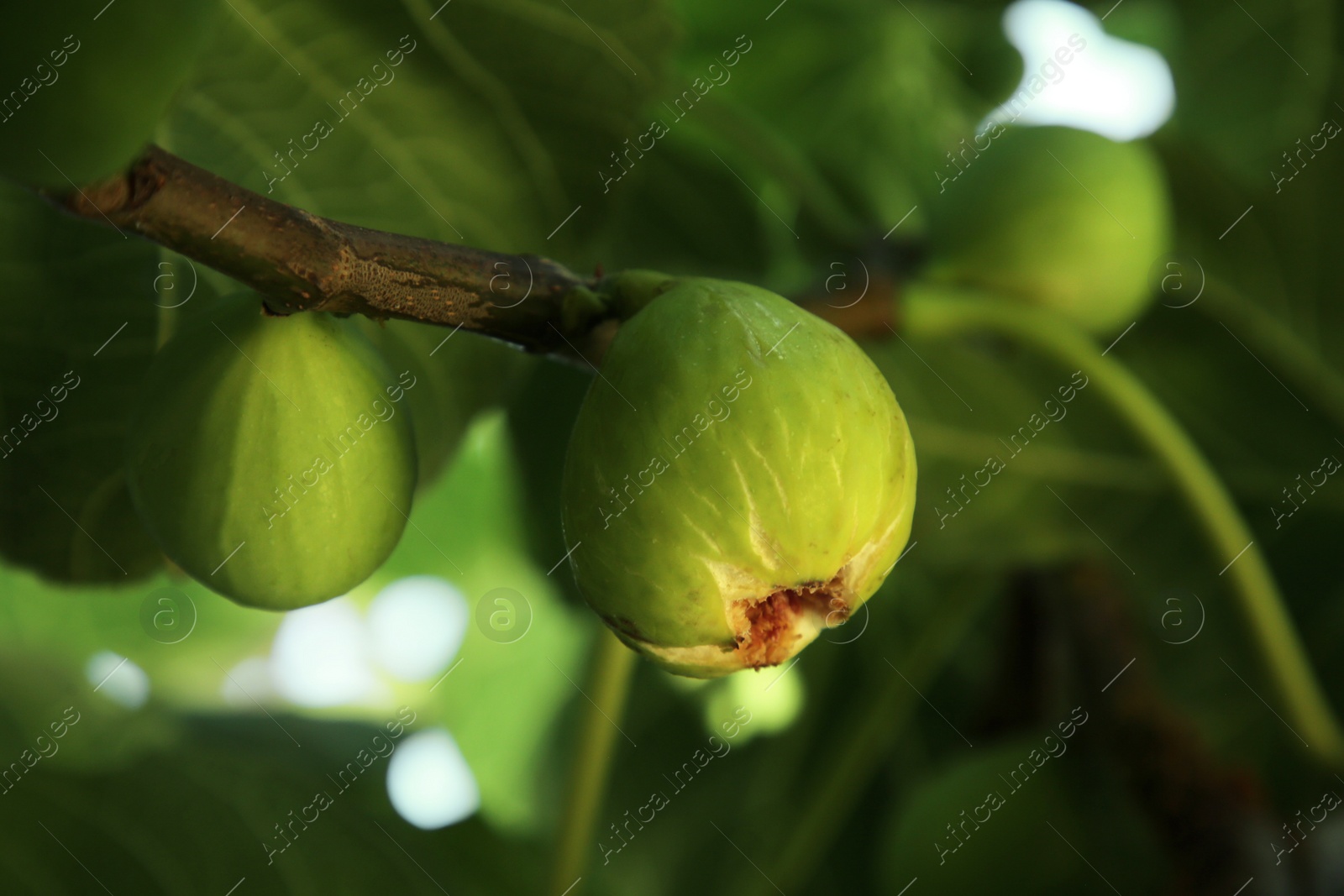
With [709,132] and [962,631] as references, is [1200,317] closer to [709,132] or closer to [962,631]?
[962,631]

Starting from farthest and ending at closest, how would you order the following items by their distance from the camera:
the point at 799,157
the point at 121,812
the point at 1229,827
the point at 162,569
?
the point at 799,157 → the point at 1229,827 → the point at 121,812 → the point at 162,569

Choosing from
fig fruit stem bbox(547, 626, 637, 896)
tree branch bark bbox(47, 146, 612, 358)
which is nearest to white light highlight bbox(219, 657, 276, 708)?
fig fruit stem bbox(547, 626, 637, 896)

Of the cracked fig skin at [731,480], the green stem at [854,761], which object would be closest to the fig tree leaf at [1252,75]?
the green stem at [854,761]

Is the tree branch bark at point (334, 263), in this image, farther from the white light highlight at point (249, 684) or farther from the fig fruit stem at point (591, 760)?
the white light highlight at point (249, 684)

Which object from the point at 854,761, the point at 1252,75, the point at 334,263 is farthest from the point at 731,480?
the point at 1252,75

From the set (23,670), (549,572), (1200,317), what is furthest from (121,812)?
(1200,317)

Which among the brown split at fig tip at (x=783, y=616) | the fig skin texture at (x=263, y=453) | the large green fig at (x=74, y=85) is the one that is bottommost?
the brown split at fig tip at (x=783, y=616)

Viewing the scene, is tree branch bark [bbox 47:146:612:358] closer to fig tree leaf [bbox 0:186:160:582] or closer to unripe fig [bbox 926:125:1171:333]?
fig tree leaf [bbox 0:186:160:582]
